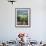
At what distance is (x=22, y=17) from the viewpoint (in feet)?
20.1

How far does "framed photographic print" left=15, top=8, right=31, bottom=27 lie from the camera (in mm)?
6098

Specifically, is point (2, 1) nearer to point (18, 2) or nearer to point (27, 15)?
point (18, 2)

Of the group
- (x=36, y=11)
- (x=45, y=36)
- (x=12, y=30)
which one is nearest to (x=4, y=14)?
(x=12, y=30)

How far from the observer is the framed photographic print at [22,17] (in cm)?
610

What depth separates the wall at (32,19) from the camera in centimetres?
608

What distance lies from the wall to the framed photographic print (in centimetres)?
13

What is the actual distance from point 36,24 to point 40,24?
0.55 ft

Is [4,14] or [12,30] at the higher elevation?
[4,14]

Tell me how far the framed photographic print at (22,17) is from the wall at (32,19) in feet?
0.42

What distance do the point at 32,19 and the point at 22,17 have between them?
431 mm

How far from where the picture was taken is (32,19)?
6.10 metres

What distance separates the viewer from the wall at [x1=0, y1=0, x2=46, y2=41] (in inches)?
239

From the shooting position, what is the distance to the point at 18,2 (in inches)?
241

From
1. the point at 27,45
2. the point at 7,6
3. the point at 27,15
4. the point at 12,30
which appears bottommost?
the point at 27,45
